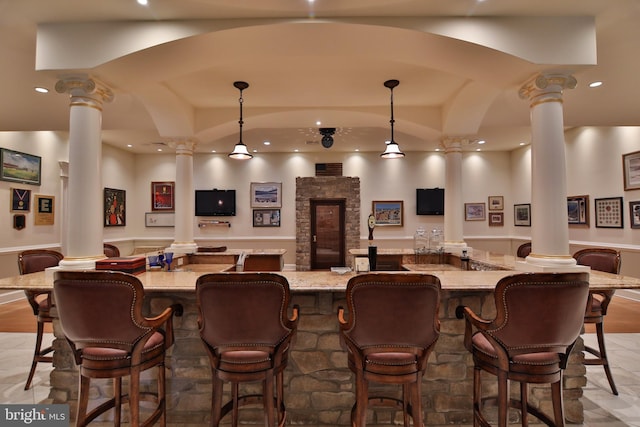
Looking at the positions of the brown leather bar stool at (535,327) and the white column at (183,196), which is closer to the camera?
the brown leather bar stool at (535,327)

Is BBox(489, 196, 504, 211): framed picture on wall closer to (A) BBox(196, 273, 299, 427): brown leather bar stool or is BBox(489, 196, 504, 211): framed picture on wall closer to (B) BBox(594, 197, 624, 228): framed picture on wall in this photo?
(B) BBox(594, 197, 624, 228): framed picture on wall

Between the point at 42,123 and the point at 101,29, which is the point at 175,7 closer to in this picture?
the point at 101,29

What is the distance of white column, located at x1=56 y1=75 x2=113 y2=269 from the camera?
2.62m

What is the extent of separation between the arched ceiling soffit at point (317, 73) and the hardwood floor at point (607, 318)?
→ 331 centimetres

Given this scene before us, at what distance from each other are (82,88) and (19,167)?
4273 millimetres

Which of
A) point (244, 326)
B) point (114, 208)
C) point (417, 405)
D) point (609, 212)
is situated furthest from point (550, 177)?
point (114, 208)

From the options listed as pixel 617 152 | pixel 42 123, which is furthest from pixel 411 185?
pixel 42 123

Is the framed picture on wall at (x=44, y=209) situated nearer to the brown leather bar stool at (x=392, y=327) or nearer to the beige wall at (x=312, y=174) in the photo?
the beige wall at (x=312, y=174)

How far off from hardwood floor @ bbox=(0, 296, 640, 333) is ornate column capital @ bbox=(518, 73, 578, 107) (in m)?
3.35

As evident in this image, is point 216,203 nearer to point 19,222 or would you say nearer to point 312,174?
point 312,174

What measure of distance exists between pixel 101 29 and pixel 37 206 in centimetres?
491

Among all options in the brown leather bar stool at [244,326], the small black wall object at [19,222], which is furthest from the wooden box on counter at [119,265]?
the small black wall object at [19,222]

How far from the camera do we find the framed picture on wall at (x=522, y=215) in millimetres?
7363

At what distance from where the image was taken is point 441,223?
26.3 feet
